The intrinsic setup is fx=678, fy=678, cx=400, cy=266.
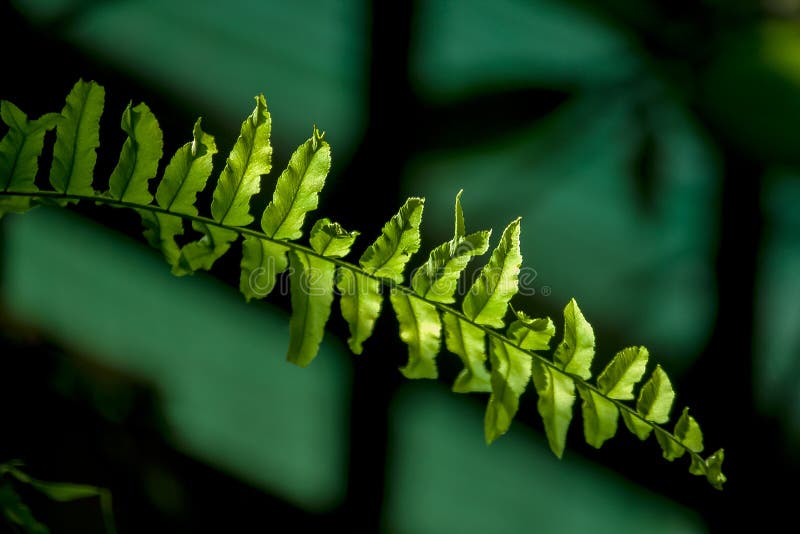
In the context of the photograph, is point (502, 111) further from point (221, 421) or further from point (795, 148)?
point (221, 421)

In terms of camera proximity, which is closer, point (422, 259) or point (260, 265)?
point (260, 265)

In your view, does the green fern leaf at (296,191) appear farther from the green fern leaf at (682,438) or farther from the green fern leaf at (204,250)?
the green fern leaf at (682,438)

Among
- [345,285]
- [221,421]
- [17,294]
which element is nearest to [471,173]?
[221,421]

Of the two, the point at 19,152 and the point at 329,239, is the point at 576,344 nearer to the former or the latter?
the point at 329,239

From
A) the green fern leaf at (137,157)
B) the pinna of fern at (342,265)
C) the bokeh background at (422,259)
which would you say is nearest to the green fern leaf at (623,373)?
the pinna of fern at (342,265)

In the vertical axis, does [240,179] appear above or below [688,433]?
above

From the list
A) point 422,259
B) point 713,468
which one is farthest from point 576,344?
point 422,259

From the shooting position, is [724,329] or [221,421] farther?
[221,421]

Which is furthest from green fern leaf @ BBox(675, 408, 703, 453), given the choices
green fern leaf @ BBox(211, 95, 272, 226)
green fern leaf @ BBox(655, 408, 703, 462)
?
green fern leaf @ BBox(211, 95, 272, 226)
